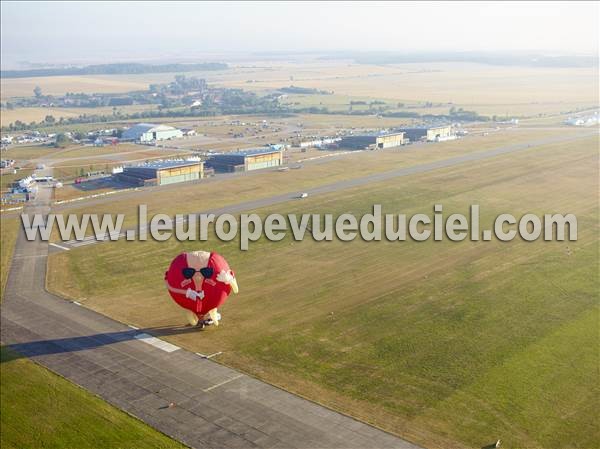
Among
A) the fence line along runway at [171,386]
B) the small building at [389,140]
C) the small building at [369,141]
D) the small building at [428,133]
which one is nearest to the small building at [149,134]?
the small building at [369,141]

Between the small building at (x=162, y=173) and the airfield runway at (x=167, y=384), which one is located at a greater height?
the small building at (x=162, y=173)

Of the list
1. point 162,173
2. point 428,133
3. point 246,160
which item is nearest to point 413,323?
point 162,173

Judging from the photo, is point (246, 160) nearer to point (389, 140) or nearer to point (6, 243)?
point (389, 140)

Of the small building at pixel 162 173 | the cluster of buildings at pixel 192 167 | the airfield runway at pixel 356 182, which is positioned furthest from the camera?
the cluster of buildings at pixel 192 167

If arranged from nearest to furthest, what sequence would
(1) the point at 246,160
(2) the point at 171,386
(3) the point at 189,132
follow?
1. (2) the point at 171,386
2. (1) the point at 246,160
3. (3) the point at 189,132

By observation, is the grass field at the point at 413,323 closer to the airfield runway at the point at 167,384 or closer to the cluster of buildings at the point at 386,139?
the airfield runway at the point at 167,384
